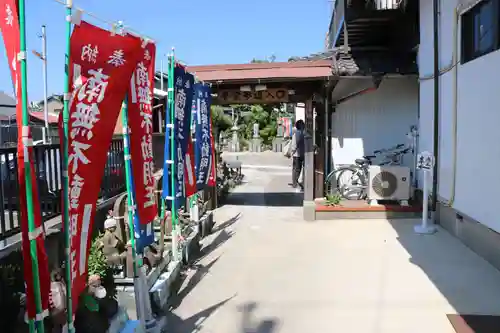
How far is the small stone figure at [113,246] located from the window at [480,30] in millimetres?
5282

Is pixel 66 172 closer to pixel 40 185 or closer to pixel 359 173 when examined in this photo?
pixel 40 185

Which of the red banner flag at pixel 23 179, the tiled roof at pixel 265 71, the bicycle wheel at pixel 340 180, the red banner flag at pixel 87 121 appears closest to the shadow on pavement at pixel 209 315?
the red banner flag at pixel 87 121

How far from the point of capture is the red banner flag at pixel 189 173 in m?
5.97

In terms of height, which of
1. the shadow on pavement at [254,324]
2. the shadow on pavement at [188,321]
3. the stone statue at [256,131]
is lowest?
the shadow on pavement at [188,321]

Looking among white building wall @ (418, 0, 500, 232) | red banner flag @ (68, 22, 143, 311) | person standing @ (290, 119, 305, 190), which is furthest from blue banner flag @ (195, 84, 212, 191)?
person standing @ (290, 119, 305, 190)

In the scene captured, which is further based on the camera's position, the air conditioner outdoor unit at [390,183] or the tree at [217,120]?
the tree at [217,120]

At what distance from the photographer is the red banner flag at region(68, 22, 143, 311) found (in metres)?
2.83

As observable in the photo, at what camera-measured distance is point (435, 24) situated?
25.1ft

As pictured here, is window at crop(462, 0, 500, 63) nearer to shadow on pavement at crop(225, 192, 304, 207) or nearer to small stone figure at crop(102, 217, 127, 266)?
small stone figure at crop(102, 217, 127, 266)

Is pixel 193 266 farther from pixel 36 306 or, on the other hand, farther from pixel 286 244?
pixel 36 306

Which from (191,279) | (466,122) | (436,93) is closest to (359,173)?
(436,93)

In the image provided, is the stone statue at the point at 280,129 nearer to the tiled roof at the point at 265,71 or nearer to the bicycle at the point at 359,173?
the bicycle at the point at 359,173

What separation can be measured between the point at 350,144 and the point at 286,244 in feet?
17.0

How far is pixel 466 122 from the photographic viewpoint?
643 centimetres
